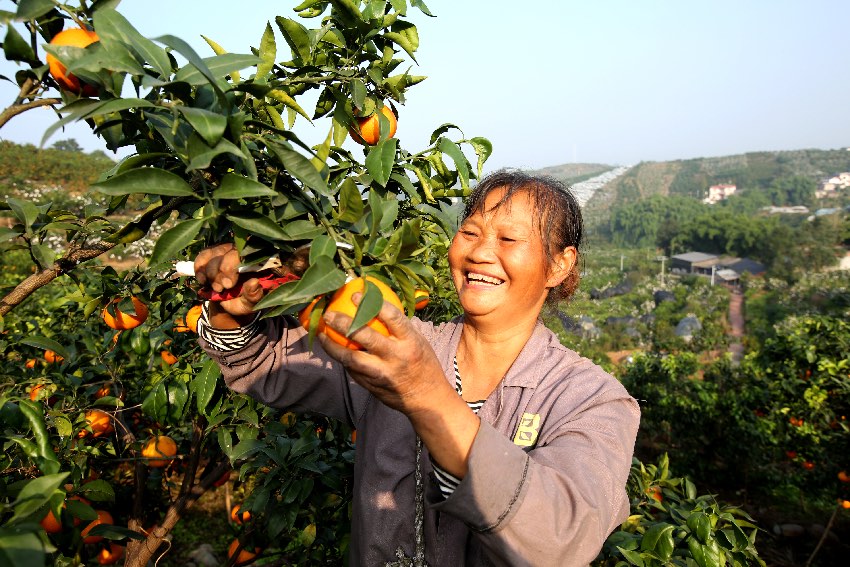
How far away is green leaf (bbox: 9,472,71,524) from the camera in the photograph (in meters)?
0.57

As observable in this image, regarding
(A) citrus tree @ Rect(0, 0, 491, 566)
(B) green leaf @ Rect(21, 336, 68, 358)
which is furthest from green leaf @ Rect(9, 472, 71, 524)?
(B) green leaf @ Rect(21, 336, 68, 358)

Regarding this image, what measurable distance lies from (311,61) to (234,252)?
518 mm

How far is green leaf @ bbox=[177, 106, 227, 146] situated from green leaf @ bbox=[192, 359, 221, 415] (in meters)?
0.95

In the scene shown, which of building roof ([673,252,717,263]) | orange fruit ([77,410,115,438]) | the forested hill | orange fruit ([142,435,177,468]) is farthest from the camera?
building roof ([673,252,717,263])

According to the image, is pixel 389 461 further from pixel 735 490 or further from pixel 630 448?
pixel 735 490

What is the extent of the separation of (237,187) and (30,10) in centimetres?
31

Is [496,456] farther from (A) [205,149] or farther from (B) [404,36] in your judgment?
(B) [404,36]

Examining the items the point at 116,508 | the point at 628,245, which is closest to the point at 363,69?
the point at 116,508

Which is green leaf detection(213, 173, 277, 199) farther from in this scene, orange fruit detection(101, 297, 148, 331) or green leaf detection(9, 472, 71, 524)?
orange fruit detection(101, 297, 148, 331)

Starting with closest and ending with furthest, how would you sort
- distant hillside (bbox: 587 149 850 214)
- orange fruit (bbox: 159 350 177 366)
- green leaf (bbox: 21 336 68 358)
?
green leaf (bbox: 21 336 68 358)
orange fruit (bbox: 159 350 177 366)
distant hillside (bbox: 587 149 850 214)

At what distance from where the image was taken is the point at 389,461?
1140 millimetres

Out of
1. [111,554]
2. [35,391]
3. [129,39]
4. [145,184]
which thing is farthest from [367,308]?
[111,554]

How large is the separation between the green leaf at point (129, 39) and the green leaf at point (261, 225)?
18 cm

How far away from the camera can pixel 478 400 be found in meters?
1.21
